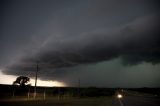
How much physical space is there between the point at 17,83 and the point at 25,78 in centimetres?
435

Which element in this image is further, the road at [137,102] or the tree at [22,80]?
the tree at [22,80]

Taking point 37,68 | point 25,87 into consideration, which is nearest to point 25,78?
point 25,87

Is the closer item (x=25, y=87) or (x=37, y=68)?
(x=37, y=68)

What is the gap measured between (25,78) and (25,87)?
4.04 metres

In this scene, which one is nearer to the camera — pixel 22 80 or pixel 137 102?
pixel 137 102

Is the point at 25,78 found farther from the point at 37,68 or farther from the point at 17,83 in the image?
the point at 37,68

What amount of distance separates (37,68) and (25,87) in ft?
140

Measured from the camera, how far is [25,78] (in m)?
86.1

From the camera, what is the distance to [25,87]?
8531 cm

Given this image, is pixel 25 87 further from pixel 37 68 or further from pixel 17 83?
pixel 37 68

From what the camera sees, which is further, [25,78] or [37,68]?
[25,78]

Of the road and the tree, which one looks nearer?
the road

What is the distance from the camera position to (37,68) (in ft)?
154

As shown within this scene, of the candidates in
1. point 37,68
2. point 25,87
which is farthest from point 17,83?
point 37,68
